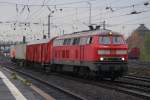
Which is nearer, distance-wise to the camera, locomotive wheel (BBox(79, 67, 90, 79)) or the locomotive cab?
the locomotive cab

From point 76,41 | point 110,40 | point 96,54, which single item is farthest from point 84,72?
point 110,40

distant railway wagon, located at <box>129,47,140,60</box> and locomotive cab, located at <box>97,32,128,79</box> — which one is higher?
distant railway wagon, located at <box>129,47,140,60</box>

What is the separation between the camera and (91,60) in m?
27.2

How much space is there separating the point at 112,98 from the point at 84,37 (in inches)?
465

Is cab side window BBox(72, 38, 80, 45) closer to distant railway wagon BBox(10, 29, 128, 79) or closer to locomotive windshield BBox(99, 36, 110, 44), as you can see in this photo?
distant railway wagon BBox(10, 29, 128, 79)

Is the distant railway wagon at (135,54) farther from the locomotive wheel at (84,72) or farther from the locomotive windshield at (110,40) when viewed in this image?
the locomotive windshield at (110,40)

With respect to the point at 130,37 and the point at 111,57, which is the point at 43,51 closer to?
the point at 111,57

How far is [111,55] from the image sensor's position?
27.1m

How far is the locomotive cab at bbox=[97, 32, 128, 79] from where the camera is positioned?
88.0ft

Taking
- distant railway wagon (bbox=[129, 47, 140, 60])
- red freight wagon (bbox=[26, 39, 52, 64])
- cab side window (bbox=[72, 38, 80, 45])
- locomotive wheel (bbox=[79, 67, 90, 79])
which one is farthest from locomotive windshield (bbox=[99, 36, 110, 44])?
distant railway wagon (bbox=[129, 47, 140, 60])

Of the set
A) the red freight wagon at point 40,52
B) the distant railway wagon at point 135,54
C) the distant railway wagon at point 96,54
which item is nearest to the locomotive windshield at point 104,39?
the distant railway wagon at point 96,54

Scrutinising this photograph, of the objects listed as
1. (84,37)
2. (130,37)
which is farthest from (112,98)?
(130,37)

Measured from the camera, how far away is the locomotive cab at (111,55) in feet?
88.0

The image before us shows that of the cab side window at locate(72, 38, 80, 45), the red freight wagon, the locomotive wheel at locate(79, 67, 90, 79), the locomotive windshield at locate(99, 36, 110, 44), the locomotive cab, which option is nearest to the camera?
the locomotive cab
